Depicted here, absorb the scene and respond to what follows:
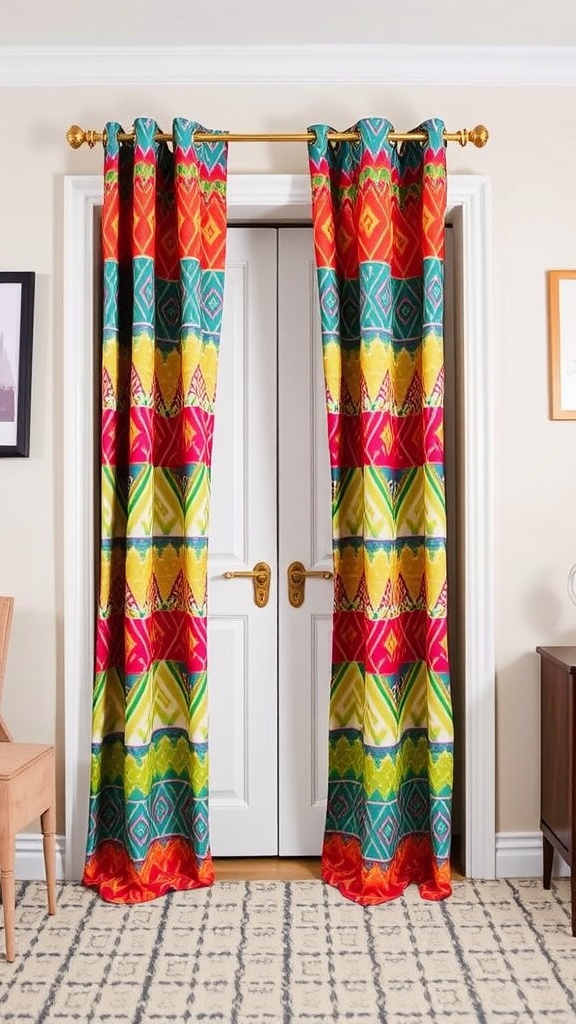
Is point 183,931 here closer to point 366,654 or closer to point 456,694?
point 366,654

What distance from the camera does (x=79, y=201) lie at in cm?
279

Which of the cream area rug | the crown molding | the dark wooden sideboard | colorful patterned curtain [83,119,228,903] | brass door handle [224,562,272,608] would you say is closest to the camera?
the cream area rug

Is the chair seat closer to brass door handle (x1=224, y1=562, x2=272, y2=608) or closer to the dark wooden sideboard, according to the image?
brass door handle (x1=224, y1=562, x2=272, y2=608)

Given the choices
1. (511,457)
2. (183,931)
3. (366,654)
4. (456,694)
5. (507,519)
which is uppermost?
(511,457)

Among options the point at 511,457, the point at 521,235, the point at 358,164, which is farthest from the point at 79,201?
the point at 511,457

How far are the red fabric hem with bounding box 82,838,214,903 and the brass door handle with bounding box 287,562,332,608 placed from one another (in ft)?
2.88

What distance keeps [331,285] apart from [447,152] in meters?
0.62

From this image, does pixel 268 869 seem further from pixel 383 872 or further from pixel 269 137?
pixel 269 137

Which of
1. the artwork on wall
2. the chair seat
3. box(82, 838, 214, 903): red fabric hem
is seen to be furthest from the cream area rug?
the artwork on wall

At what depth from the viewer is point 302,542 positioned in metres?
3.03

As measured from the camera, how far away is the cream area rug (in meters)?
2.10

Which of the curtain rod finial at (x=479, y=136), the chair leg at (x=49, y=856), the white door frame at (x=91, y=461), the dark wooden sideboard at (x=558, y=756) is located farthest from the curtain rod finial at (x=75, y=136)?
the dark wooden sideboard at (x=558, y=756)

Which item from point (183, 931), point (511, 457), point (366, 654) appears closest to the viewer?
point (183, 931)

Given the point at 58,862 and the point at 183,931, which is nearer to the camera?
the point at 183,931
